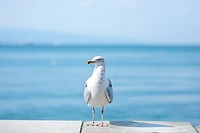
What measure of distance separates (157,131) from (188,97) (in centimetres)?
1657

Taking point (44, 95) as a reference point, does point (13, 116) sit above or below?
below

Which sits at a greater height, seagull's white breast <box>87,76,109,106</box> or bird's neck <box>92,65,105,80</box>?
bird's neck <box>92,65,105,80</box>

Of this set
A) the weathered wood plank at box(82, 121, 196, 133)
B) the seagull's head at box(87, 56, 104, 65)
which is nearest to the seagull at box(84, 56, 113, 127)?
the seagull's head at box(87, 56, 104, 65)

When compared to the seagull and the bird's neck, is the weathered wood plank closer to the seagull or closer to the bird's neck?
the seagull

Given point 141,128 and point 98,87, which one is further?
point 98,87

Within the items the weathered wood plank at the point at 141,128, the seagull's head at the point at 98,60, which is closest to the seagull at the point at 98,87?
the seagull's head at the point at 98,60

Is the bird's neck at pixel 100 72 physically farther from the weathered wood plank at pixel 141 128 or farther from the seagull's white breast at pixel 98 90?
the weathered wood plank at pixel 141 128

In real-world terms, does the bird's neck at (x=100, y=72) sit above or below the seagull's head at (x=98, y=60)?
below

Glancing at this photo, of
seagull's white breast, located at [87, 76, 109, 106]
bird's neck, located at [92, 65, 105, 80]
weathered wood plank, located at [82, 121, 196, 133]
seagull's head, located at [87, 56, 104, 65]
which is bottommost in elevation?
weathered wood plank, located at [82, 121, 196, 133]

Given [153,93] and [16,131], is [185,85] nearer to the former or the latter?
[153,93]

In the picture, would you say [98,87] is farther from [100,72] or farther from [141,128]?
[141,128]

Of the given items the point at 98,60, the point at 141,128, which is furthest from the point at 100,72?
the point at 141,128

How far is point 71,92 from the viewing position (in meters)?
24.4

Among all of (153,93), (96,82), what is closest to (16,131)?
(96,82)
